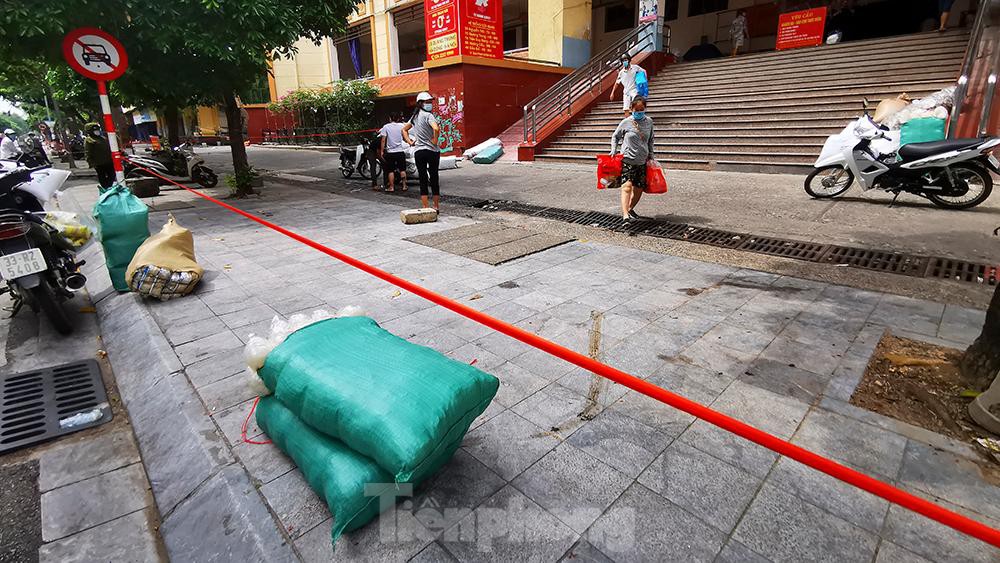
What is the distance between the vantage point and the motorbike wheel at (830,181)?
8.05 metres

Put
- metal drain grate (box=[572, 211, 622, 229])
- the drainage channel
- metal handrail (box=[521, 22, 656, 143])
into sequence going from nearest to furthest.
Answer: the drainage channel
metal drain grate (box=[572, 211, 622, 229])
metal handrail (box=[521, 22, 656, 143])

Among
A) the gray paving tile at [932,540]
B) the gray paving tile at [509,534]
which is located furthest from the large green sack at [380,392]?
the gray paving tile at [932,540]

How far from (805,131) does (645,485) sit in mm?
11790

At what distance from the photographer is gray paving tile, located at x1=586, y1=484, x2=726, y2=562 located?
6.21 feet

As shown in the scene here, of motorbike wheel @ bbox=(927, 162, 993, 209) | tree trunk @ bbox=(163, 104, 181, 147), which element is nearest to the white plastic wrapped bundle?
motorbike wheel @ bbox=(927, 162, 993, 209)

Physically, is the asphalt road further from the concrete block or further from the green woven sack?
the green woven sack

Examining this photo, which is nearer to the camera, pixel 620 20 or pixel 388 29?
pixel 620 20

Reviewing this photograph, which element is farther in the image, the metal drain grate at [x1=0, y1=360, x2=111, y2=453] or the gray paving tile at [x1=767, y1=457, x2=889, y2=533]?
the metal drain grate at [x1=0, y1=360, x2=111, y2=453]

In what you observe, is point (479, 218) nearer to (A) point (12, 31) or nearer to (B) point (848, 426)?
(B) point (848, 426)

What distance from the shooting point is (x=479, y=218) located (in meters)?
8.11

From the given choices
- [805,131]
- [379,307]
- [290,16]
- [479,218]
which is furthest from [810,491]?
[805,131]

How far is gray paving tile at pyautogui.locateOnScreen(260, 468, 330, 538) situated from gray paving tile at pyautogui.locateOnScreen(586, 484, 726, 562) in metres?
1.13

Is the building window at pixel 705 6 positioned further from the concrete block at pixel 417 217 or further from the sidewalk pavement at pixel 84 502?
the sidewalk pavement at pixel 84 502

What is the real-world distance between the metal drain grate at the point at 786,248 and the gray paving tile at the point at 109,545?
5.95 meters
